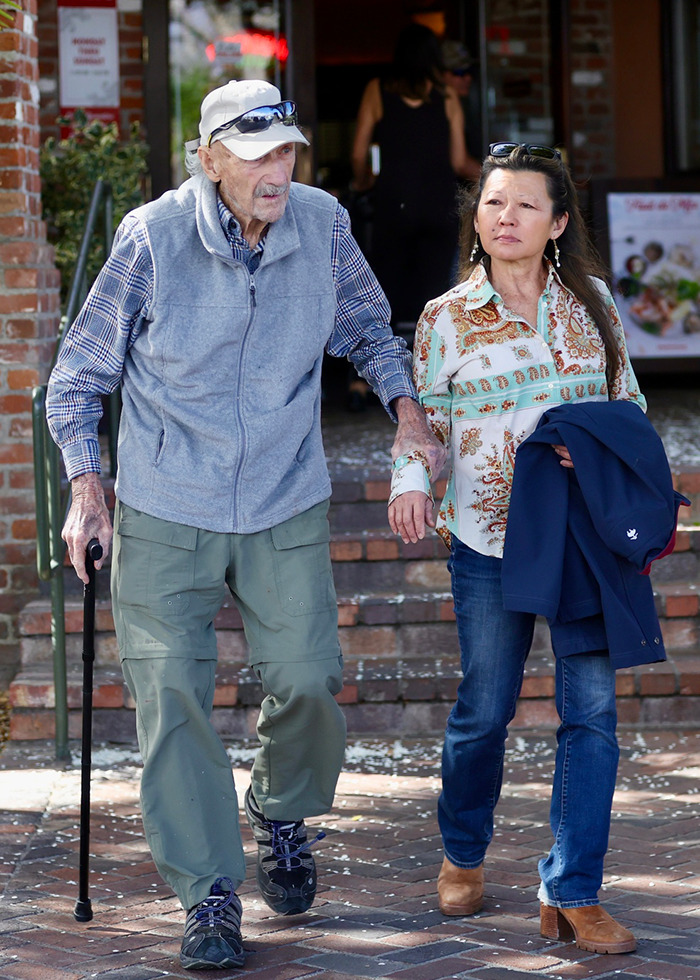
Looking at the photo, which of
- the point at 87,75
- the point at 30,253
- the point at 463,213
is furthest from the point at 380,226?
the point at 463,213

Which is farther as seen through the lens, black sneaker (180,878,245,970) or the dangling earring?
the dangling earring

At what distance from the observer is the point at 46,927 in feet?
11.5

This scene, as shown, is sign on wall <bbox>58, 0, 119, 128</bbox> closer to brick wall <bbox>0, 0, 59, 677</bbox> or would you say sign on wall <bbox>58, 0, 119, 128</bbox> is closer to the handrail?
brick wall <bbox>0, 0, 59, 677</bbox>

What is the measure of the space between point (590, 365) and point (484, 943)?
1.36 metres

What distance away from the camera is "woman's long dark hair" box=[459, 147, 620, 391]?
342 centimetres

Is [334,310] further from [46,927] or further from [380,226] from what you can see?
[380,226]

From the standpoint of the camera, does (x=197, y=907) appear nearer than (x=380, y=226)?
Yes

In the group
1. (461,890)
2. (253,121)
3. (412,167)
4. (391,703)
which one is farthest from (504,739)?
(412,167)

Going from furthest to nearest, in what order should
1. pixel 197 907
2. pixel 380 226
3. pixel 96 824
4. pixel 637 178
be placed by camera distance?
pixel 637 178
pixel 380 226
pixel 96 824
pixel 197 907

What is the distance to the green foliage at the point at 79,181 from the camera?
7.05 m

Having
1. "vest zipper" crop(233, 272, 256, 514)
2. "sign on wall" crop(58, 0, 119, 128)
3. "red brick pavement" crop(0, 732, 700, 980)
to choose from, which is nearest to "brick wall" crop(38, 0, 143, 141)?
"sign on wall" crop(58, 0, 119, 128)

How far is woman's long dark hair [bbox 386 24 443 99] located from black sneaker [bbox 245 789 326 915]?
5.18 meters

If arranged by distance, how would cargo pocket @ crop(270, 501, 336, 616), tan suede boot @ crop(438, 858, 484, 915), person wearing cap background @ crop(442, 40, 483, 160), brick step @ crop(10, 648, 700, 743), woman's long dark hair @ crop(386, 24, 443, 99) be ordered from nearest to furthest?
cargo pocket @ crop(270, 501, 336, 616) → tan suede boot @ crop(438, 858, 484, 915) → brick step @ crop(10, 648, 700, 743) → woman's long dark hair @ crop(386, 24, 443, 99) → person wearing cap background @ crop(442, 40, 483, 160)

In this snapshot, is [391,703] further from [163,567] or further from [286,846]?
[163,567]
